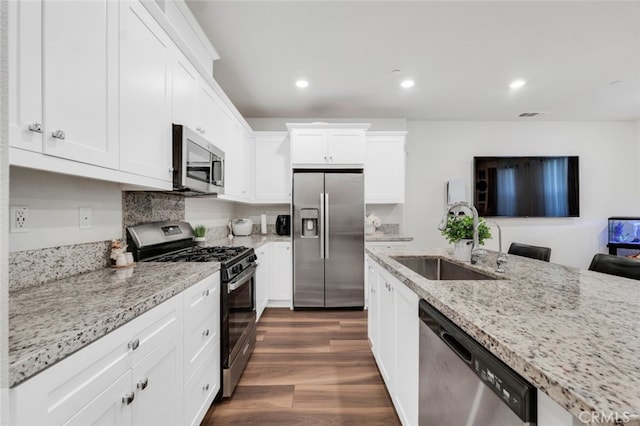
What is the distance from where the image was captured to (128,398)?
0.92 meters

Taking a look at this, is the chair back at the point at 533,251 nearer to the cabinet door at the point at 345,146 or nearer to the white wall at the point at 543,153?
the cabinet door at the point at 345,146

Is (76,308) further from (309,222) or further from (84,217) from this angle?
(309,222)

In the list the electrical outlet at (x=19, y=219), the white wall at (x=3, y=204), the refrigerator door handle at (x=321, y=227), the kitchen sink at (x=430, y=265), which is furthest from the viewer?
the refrigerator door handle at (x=321, y=227)

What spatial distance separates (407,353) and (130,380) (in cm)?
118

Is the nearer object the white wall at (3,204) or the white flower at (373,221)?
the white wall at (3,204)

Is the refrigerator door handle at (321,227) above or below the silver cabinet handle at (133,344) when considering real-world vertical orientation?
above

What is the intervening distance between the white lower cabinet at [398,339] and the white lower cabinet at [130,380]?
1.08 m

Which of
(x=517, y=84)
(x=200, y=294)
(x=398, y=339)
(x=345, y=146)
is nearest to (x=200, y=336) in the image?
(x=200, y=294)

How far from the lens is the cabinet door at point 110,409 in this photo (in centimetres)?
76

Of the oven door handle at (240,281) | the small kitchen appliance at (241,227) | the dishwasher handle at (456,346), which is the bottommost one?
the oven door handle at (240,281)

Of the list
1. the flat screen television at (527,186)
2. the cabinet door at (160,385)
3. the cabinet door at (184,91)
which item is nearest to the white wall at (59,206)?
the cabinet door at (184,91)

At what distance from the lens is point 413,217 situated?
459 cm

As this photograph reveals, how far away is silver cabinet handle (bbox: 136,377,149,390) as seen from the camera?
0.98 meters

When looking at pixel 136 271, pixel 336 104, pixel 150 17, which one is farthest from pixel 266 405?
pixel 336 104
